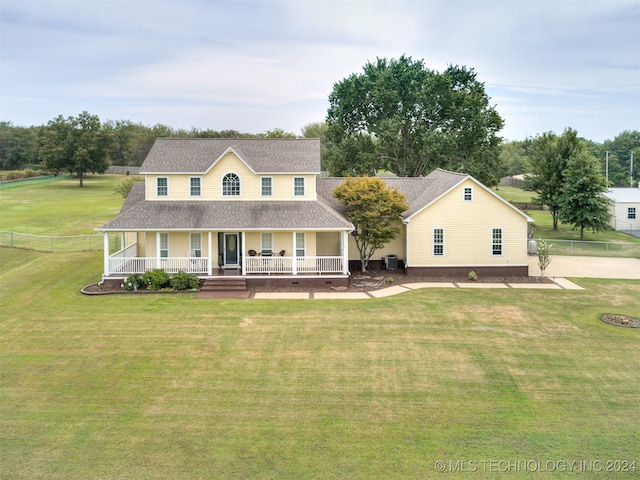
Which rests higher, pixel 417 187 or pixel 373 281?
pixel 417 187

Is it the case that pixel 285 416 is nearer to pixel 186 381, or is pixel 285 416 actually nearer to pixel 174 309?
pixel 186 381

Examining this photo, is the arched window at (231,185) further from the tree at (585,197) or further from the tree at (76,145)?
the tree at (76,145)

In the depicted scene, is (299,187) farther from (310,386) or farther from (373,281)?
(310,386)

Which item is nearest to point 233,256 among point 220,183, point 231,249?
point 231,249

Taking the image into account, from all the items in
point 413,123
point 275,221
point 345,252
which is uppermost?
point 413,123

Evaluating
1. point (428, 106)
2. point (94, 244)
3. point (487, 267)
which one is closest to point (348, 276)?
point (487, 267)

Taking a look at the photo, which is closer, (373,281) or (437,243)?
(373,281)

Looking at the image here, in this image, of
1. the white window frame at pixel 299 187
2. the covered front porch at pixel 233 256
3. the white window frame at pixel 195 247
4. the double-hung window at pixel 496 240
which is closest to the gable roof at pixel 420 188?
the double-hung window at pixel 496 240

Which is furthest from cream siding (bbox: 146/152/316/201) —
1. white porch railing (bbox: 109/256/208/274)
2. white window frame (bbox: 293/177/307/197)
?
white porch railing (bbox: 109/256/208/274)
